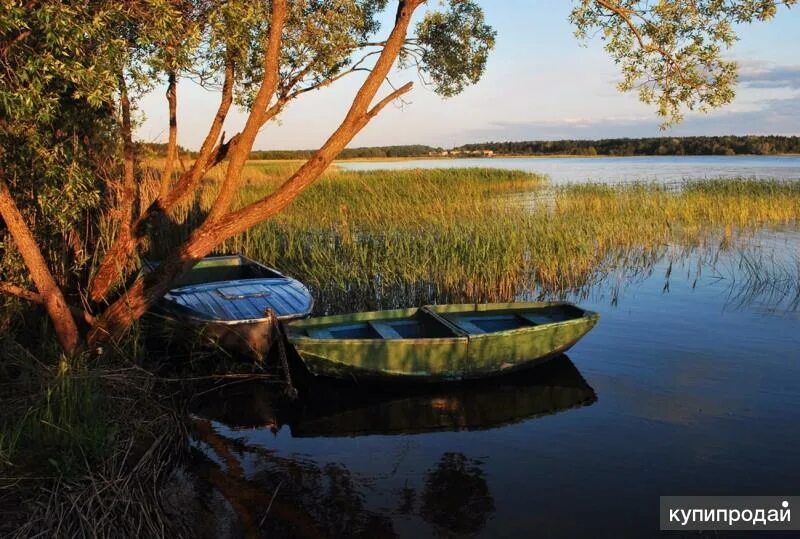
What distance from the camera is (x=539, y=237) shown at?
11.8 meters

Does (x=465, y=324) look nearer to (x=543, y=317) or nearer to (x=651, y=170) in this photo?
(x=543, y=317)

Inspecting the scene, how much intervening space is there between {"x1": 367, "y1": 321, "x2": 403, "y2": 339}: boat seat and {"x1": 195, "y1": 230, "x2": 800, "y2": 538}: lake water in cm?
61

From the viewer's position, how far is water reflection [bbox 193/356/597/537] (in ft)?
14.4

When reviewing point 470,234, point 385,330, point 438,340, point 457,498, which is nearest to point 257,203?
point 385,330

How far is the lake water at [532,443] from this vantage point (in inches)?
176

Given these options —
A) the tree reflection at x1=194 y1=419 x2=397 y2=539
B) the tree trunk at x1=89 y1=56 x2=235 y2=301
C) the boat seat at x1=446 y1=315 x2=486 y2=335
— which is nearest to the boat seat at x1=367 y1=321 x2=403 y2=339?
the boat seat at x1=446 y1=315 x2=486 y2=335

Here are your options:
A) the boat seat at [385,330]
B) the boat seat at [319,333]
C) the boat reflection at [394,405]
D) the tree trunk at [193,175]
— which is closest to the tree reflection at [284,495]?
the boat reflection at [394,405]

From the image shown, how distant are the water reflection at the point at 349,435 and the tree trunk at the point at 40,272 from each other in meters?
1.43

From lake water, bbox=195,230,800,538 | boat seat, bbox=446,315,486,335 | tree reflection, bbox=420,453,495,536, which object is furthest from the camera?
boat seat, bbox=446,315,486,335

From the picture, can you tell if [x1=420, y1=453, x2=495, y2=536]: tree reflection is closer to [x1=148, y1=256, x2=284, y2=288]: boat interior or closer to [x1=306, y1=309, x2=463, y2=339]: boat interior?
[x1=306, y1=309, x2=463, y2=339]: boat interior

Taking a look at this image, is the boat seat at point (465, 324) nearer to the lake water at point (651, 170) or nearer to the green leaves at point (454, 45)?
the green leaves at point (454, 45)

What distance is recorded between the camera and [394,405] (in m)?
6.58

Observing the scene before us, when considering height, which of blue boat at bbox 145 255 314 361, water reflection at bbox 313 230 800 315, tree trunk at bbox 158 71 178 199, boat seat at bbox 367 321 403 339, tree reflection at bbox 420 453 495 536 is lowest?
tree reflection at bbox 420 453 495 536

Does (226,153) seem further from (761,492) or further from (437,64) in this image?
(761,492)
